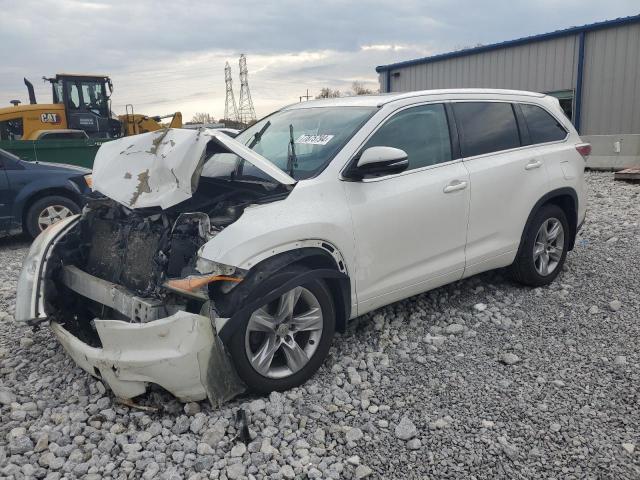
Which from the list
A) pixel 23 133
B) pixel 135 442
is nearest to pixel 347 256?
pixel 135 442

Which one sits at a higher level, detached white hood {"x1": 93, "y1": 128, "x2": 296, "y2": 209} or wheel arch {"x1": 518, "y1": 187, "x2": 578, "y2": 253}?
detached white hood {"x1": 93, "y1": 128, "x2": 296, "y2": 209}

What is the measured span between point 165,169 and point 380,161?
4.37ft

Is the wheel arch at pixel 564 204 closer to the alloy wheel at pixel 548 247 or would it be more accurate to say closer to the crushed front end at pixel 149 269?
the alloy wheel at pixel 548 247

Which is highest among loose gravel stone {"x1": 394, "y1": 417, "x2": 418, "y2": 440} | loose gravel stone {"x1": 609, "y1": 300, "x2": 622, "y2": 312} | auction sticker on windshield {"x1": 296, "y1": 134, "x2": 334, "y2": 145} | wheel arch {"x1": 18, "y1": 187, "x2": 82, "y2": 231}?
auction sticker on windshield {"x1": 296, "y1": 134, "x2": 334, "y2": 145}

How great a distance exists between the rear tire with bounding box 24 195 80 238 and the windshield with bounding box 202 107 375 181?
4593 mm

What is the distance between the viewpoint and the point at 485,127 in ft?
14.9

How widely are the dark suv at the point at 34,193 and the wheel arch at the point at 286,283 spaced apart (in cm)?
506

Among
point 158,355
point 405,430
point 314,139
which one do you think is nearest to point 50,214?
point 314,139

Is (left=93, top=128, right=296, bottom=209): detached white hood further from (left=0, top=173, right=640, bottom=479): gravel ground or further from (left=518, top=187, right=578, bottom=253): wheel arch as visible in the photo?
(left=518, top=187, right=578, bottom=253): wheel arch

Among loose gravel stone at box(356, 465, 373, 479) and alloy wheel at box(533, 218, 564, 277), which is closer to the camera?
loose gravel stone at box(356, 465, 373, 479)

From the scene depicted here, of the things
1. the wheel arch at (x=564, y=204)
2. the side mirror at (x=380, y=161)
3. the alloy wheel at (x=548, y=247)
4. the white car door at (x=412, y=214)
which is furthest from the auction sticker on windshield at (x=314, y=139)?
the alloy wheel at (x=548, y=247)

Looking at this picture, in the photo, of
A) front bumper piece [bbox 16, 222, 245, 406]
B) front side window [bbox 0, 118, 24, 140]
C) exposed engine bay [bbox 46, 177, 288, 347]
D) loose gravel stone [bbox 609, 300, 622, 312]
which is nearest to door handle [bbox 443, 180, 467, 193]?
exposed engine bay [bbox 46, 177, 288, 347]

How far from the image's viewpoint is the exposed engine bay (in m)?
3.14

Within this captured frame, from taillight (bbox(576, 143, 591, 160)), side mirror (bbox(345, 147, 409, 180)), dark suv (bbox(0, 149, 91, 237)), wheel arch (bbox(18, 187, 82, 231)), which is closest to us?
side mirror (bbox(345, 147, 409, 180))
